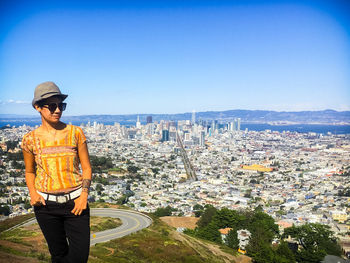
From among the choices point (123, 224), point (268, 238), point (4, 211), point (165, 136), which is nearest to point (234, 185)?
point (268, 238)

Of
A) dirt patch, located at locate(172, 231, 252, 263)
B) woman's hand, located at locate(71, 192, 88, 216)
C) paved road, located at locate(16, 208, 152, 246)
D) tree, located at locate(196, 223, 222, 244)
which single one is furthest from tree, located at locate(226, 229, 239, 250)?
woman's hand, located at locate(71, 192, 88, 216)

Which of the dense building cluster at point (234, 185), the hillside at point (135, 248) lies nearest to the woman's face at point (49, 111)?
the hillside at point (135, 248)

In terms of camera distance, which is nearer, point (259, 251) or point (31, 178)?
point (31, 178)

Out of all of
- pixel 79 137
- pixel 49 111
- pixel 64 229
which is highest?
pixel 49 111

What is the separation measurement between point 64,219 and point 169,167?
135 ft

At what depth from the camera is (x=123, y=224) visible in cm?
882

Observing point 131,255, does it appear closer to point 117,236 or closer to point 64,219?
point 117,236

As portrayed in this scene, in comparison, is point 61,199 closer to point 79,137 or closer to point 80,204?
A: point 80,204

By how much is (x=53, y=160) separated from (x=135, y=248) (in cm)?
579

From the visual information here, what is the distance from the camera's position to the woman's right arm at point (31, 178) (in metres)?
1.36

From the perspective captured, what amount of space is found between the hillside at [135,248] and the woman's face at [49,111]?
370 cm

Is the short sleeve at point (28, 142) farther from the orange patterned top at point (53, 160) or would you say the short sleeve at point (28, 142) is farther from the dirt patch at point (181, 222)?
the dirt patch at point (181, 222)

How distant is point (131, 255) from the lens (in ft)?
19.9

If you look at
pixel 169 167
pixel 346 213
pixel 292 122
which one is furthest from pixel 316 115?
pixel 346 213
